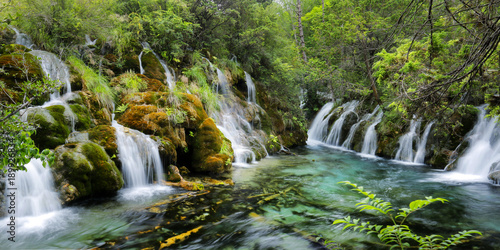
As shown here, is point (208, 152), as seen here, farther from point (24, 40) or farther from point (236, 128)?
point (24, 40)

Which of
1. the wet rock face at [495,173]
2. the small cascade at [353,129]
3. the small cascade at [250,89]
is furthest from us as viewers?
the small cascade at [353,129]

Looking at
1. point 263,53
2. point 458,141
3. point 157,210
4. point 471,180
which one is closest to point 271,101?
point 263,53

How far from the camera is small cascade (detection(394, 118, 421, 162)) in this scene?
10256mm

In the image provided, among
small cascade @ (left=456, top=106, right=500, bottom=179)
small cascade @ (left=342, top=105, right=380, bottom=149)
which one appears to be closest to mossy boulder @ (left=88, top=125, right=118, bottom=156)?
small cascade @ (left=456, top=106, right=500, bottom=179)

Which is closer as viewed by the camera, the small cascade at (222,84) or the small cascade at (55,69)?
the small cascade at (55,69)

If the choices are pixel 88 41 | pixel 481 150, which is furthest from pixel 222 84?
pixel 481 150

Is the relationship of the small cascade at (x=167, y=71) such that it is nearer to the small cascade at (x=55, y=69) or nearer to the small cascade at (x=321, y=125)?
the small cascade at (x=55, y=69)

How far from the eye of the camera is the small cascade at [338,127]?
50.9ft

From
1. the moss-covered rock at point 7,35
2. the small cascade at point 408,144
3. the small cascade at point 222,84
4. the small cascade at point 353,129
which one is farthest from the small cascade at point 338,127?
the moss-covered rock at point 7,35

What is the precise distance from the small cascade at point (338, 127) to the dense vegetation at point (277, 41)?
0.94 metres

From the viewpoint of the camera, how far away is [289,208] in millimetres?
4809

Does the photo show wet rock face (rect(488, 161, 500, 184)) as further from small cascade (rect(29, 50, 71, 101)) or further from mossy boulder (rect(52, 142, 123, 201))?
small cascade (rect(29, 50, 71, 101))

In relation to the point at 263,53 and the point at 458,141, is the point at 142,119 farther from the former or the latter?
the point at 458,141

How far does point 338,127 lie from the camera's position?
51.5ft
